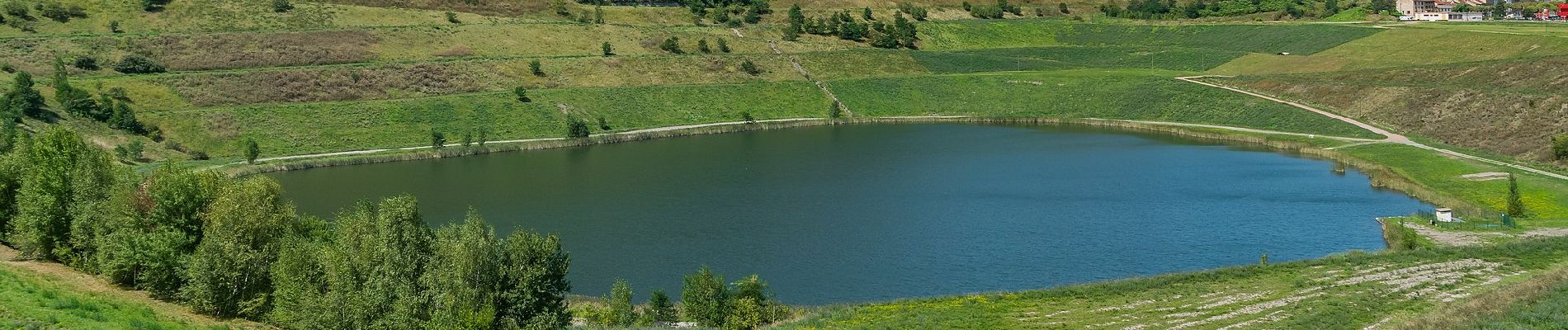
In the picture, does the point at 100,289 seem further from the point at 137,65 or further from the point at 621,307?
the point at 137,65

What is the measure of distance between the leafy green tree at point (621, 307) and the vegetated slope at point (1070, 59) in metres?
109

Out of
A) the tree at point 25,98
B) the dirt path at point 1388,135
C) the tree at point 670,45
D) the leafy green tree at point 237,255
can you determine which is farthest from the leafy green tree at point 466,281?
the tree at point 670,45

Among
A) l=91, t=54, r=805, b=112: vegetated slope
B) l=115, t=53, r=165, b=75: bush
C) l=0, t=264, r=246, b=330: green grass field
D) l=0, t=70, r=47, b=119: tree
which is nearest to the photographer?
l=0, t=264, r=246, b=330: green grass field

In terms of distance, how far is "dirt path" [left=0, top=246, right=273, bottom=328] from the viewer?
3866cm

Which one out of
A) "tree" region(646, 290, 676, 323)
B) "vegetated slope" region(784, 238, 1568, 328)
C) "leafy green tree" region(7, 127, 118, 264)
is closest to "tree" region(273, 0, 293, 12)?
"leafy green tree" region(7, 127, 118, 264)

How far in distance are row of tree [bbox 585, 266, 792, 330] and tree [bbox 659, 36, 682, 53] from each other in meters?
101

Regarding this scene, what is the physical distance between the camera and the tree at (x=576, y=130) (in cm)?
11350

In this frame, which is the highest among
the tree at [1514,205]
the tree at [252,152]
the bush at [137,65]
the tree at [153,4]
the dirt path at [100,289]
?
the tree at [153,4]

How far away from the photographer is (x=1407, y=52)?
135250 mm

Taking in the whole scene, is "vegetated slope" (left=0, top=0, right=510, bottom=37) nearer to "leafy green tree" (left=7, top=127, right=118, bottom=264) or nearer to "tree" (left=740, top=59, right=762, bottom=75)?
"tree" (left=740, top=59, right=762, bottom=75)

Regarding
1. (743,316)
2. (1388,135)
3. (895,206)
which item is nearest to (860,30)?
(1388,135)

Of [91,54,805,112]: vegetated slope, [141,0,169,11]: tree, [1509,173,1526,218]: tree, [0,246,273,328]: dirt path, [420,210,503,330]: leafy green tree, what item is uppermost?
[141,0,169,11]: tree

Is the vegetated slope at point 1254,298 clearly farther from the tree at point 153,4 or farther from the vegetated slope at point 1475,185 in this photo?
the tree at point 153,4

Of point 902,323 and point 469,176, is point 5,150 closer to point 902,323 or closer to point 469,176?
point 469,176
